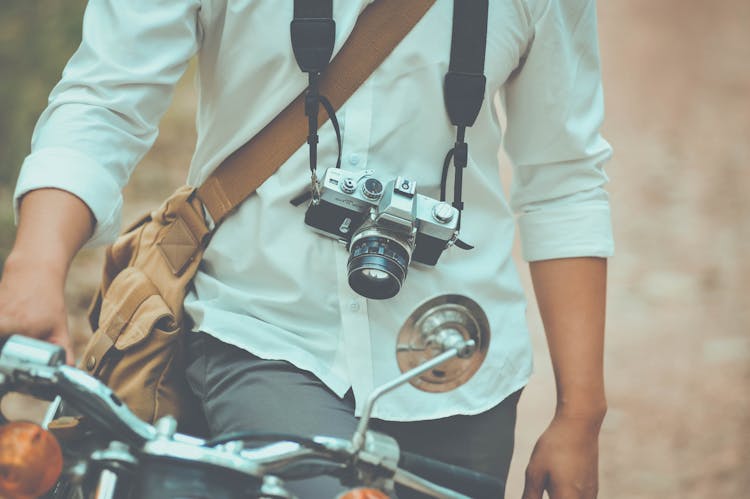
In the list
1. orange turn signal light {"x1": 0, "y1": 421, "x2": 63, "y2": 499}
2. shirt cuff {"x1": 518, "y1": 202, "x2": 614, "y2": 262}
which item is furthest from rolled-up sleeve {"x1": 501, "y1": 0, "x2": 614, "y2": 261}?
orange turn signal light {"x1": 0, "y1": 421, "x2": 63, "y2": 499}

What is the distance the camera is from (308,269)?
1607 mm

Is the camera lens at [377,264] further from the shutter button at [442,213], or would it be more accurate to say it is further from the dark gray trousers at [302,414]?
the dark gray trousers at [302,414]

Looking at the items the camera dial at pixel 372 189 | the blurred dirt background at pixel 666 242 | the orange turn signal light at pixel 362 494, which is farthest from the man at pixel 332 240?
the blurred dirt background at pixel 666 242

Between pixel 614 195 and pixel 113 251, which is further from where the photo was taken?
pixel 614 195

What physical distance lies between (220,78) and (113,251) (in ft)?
Result: 1.49

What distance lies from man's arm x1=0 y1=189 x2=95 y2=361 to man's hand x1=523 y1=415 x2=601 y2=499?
95 cm

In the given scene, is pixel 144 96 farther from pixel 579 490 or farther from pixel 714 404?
pixel 714 404

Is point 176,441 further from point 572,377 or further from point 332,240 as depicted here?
point 572,377

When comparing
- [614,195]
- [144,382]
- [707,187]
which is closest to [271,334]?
[144,382]

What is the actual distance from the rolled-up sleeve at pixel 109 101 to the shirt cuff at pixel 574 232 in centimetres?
78

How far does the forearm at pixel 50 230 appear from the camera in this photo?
1.26 meters

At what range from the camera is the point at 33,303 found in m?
1.21

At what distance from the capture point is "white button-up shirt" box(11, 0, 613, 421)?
1.48 m

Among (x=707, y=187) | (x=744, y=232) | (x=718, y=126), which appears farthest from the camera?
(x=718, y=126)
